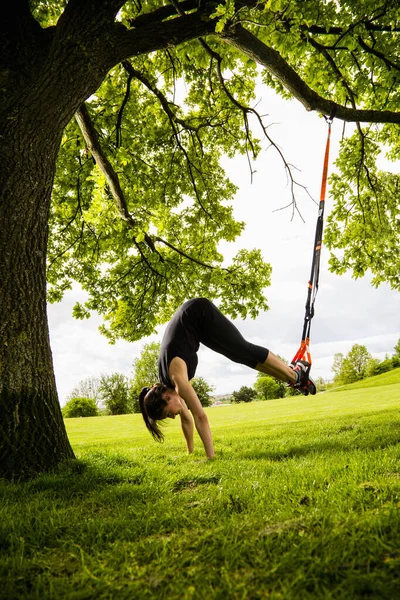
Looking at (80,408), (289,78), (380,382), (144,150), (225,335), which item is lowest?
(80,408)

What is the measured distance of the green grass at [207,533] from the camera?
1.64m

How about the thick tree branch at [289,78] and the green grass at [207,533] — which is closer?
the green grass at [207,533]

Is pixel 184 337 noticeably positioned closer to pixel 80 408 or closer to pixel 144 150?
pixel 144 150

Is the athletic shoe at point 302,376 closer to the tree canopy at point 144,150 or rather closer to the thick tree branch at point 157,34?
the tree canopy at point 144,150

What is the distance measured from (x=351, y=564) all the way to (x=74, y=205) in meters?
9.68

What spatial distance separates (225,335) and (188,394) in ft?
2.85

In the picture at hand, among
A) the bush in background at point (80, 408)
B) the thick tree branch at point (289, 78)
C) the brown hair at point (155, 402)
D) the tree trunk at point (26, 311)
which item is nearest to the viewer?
the tree trunk at point (26, 311)

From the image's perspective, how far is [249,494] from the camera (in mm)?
2814

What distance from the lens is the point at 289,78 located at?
5.60 metres

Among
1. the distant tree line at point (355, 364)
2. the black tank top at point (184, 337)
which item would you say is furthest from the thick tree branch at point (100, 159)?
the distant tree line at point (355, 364)

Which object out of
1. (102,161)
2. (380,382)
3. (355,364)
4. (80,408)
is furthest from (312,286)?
(355,364)

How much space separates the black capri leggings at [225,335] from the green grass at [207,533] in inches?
52.9

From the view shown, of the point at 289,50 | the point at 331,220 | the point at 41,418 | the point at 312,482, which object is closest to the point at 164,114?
the point at 289,50

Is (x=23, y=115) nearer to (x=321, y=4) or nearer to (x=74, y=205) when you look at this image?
(x=321, y=4)
